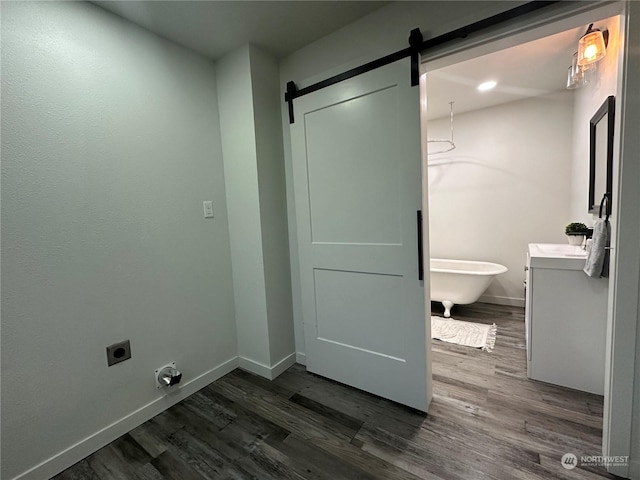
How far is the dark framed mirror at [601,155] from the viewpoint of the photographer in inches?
62.7

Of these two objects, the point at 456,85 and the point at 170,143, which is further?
the point at 456,85

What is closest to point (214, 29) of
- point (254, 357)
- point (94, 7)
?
point (94, 7)

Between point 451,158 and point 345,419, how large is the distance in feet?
10.4

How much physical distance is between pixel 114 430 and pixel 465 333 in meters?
2.73

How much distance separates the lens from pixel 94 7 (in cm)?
142

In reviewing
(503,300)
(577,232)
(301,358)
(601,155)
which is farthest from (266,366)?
(503,300)

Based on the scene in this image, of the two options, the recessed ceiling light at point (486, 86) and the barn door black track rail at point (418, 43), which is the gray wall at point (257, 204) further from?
the recessed ceiling light at point (486, 86)

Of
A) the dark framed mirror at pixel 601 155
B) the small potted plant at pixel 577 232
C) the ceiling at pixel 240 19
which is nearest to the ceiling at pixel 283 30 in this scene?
the ceiling at pixel 240 19

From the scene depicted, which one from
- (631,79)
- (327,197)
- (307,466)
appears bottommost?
(307,466)

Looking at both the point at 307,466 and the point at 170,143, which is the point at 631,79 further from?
the point at 170,143

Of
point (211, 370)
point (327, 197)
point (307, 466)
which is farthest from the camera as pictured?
point (211, 370)

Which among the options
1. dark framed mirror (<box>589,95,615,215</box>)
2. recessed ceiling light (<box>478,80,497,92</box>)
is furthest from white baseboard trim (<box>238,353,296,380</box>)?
recessed ceiling light (<box>478,80,497,92</box>)

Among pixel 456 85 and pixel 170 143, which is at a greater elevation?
pixel 456 85

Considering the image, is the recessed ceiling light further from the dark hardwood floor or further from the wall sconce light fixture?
the dark hardwood floor
